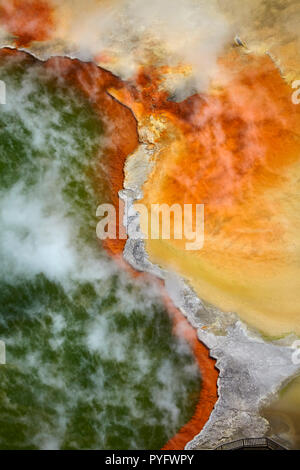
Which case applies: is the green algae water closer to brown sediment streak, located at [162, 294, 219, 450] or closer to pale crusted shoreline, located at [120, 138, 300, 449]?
brown sediment streak, located at [162, 294, 219, 450]

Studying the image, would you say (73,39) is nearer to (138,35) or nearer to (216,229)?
(138,35)

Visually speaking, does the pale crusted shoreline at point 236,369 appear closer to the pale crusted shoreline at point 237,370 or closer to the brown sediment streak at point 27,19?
the pale crusted shoreline at point 237,370

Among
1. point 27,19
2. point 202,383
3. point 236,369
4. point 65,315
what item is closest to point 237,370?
point 236,369

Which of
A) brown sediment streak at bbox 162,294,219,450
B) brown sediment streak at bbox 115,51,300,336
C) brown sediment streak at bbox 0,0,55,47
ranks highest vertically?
brown sediment streak at bbox 0,0,55,47

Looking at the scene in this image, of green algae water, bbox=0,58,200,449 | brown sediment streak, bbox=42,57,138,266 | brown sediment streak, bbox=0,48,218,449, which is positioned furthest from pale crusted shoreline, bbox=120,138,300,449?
brown sediment streak, bbox=42,57,138,266

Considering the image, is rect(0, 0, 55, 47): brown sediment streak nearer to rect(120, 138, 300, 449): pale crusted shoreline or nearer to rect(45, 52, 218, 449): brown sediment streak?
rect(45, 52, 218, 449): brown sediment streak

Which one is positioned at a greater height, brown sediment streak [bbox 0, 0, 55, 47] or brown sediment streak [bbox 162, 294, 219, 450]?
brown sediment streak [bbox 0, 0, 55, 47]

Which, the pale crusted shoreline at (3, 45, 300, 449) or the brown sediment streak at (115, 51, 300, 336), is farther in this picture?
the brown sediment streak at (115, 51, 300, 336)

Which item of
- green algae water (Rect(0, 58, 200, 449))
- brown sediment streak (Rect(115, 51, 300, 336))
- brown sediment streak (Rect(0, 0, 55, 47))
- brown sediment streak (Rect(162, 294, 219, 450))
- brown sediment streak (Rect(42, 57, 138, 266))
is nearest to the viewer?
green algae water (Rect(0, 58, 200, 449))

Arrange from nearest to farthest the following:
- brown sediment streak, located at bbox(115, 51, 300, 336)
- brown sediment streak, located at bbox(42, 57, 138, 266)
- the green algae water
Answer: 1. the green algae water
2. brown sediment streak, located at bbox(115, 51, 300, 336)
3. brown sediment streak, located at bbox(42, 57, 138, 266)
